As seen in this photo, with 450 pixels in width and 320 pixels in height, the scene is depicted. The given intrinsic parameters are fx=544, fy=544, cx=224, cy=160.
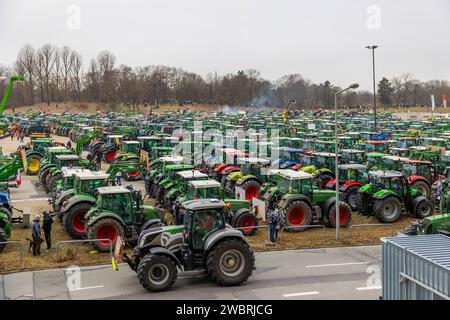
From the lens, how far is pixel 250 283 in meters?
13.9

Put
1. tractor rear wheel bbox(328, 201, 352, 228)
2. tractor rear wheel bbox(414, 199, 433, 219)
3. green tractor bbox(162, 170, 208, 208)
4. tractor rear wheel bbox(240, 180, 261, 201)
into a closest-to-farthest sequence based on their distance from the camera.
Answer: tractor rear wheel bbox(328, 201, 352, 228) < tractor rear wheel bbox(414, 199, 433, 219) < green tractor bbox(162, 170, 208, 208) < tractor rear wheel bbox(240, 180, 261, 201)

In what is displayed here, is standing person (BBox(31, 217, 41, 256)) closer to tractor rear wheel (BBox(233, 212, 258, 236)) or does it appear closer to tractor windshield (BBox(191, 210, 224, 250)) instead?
tractor windshield (BBox(191, 210, 224, 250))

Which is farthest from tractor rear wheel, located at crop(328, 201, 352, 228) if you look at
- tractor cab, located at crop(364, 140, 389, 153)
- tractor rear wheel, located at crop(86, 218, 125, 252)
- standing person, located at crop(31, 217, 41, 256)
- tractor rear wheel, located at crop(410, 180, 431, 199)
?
tractor cab, located at crop(364, 140, 389, 153)

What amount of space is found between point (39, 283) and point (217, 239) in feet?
15.9

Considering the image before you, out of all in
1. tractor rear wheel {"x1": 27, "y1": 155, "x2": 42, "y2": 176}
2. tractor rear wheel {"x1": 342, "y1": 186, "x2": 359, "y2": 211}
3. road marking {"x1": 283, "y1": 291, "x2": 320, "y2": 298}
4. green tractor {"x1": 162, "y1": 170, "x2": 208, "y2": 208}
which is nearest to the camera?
road marking {"x1": 283, "y1": 291, "x2": 320, "y2": 298}

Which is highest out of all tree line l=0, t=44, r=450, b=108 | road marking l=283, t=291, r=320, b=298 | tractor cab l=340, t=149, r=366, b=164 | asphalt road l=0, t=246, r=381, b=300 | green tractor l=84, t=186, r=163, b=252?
tree line l=0, t=44, r=450, b=108

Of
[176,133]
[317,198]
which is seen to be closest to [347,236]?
[317,198]

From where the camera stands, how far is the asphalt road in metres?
13.0

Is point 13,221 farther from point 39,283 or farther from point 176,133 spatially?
point 176,133

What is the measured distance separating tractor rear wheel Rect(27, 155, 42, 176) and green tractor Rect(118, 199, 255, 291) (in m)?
23.5

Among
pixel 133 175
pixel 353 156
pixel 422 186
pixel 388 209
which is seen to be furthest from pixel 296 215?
pixel 133 175

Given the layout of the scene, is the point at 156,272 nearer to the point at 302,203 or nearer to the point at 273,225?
the point at 273,225

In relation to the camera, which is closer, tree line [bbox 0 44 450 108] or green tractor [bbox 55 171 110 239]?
green tractor [bbox 55 171 110 239]

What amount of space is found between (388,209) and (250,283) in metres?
8.96
